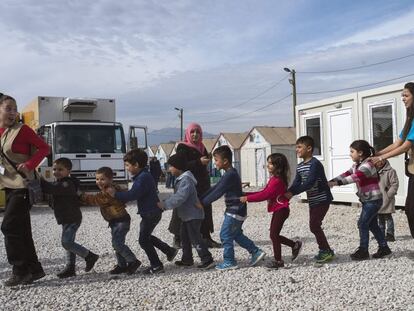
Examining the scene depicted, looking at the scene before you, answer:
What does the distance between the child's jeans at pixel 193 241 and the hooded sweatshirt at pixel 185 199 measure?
3.3 inches

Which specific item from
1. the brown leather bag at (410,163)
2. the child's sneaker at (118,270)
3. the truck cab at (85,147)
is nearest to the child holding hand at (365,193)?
the brown leather bag at (410,163)

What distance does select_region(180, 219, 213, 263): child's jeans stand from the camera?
5.81 meters

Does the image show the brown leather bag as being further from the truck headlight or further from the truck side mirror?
the truck headlight

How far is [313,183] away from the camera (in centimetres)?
576

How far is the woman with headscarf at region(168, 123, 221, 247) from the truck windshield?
886cm

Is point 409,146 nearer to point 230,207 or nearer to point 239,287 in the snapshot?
point 230,207

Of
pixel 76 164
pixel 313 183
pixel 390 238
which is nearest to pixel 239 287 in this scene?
pixel 313 183

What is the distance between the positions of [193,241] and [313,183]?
61.9 inches

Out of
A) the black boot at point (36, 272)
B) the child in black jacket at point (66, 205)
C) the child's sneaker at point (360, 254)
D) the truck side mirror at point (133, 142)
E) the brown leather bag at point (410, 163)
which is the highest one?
the truck side mirror at point (133, 142)

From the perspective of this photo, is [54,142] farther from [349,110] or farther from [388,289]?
[388,289]

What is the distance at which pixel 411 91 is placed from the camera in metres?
5.17

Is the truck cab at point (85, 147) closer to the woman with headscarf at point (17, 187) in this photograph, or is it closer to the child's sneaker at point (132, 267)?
the child's sneaker at point (132, 267)

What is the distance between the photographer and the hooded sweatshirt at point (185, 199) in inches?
222

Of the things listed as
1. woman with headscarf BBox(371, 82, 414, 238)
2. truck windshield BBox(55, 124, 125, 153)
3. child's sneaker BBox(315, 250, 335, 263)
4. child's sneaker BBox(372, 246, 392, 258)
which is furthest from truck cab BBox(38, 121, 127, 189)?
woman with headscarf BBox(371, 82, 414, 238)
